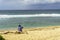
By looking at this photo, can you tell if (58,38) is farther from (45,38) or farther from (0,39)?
(0,39)

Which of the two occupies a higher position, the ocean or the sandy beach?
the sandy beach

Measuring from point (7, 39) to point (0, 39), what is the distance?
1446 mm

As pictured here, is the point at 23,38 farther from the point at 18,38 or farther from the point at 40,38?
the point at 40,38

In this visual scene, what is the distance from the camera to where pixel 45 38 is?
11.8 m

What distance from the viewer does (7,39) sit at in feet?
38.3

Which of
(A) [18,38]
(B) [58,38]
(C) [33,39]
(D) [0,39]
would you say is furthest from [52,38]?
(D) [0,39]

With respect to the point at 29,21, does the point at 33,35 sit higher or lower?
higher

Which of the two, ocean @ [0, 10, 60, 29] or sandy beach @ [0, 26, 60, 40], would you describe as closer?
sandy beach @ [0, 26, 60, 40]

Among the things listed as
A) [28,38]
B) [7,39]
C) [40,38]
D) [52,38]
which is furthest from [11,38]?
[52,38]

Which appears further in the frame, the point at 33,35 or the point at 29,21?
the point at 29,21

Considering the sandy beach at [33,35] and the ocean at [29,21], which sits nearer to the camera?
the sandy beach at [33,35]

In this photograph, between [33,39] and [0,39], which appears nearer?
[0,39]

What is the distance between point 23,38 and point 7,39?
1025 millimetres

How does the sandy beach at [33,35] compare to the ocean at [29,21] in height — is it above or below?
above
